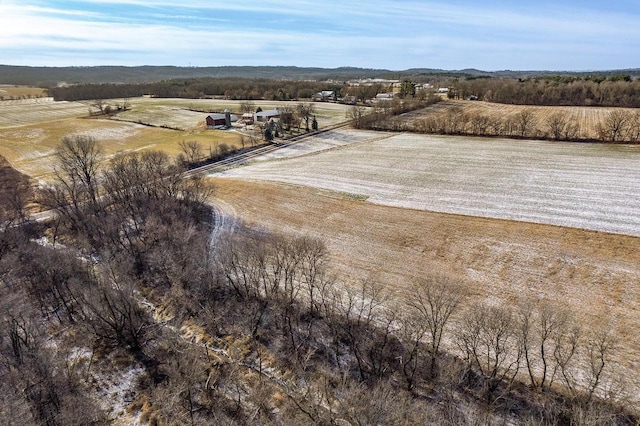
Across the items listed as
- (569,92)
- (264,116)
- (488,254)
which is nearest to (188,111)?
(264,116)

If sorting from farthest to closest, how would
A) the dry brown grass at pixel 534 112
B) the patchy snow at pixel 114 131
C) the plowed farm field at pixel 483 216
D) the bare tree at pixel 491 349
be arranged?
the patchy snow at pixel 114 131 < the dry brown grass at pixel 534 112 < the plowed farm field at pixel 483 216 < the bare tree at pixel 491 349

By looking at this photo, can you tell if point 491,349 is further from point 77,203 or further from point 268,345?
point 77,203

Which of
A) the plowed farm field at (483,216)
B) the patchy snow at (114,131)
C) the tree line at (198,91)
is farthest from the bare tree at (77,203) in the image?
the tree line at (198,91)

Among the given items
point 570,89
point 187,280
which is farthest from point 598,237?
point 570,89

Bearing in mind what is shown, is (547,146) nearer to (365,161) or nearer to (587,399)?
(365,161)

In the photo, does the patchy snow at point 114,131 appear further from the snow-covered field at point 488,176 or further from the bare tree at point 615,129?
the bare tree at point 615,129

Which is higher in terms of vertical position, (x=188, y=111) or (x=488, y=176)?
(x=188, y=111)
